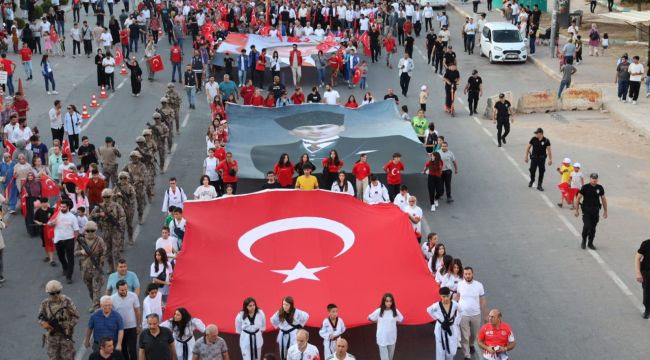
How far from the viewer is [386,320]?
13992 millimetres

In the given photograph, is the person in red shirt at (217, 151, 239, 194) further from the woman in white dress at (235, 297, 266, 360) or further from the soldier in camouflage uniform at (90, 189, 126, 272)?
the woman in white dress at (235, 297, 266, 360)

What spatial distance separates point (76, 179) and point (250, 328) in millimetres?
8159

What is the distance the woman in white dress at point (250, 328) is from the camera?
44.7 ft

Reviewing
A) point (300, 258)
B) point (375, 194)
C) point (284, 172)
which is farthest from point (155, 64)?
point (300, 258)

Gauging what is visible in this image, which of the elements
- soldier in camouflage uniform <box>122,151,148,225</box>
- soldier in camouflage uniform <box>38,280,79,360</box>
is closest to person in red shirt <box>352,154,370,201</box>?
soldier in camouflage uniform <box>122,151,148,225</box>

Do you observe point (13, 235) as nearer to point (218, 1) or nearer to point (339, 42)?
point (339, 42)

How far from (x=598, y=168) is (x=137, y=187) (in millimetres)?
11497

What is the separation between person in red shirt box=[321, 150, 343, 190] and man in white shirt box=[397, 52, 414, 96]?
38.1 ft

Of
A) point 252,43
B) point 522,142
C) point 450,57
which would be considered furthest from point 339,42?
Result: point 522,142

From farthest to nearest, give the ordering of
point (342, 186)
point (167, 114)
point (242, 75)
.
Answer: point (242, 75), point (167, 114), point (342, 186)

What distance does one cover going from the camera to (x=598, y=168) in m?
25.4

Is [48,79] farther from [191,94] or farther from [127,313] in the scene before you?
[127,313]

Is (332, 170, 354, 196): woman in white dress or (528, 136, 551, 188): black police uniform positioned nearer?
(332, 170, 354, 196): woman in white dress

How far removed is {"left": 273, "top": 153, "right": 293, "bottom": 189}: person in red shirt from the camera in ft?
68.6
